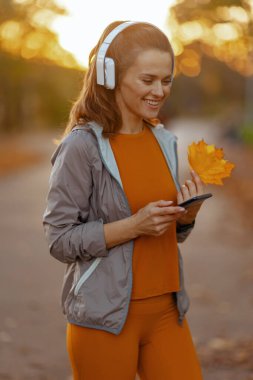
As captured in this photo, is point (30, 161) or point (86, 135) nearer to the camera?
point (86, 135)

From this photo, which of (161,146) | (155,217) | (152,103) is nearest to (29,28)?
(161,146)

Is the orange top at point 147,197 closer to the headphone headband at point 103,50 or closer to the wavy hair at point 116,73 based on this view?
the wavy hair at point 116,73

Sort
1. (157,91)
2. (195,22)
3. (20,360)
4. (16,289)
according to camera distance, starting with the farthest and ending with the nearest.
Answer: (195,22) < (16,289) < (20,360) < (157,91)

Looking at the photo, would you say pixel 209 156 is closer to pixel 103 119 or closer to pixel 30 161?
pixel 103 119

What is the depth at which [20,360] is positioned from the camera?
198 inches

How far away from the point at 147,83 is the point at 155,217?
0.48m

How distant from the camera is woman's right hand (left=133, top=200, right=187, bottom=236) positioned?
2.39 m

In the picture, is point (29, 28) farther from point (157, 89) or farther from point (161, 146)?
point (157, 89)

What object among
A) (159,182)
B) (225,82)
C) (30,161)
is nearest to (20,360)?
(159,182)

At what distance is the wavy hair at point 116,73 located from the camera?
8.22 feet

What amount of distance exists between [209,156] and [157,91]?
303 mm

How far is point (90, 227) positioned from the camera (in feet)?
8.20

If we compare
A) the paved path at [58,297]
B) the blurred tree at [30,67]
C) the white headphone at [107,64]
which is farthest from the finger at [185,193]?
the blurred tree at [30,67]

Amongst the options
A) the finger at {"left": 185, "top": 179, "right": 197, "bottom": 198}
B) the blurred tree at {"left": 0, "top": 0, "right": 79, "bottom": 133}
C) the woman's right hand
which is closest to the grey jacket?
the woman's right hand
